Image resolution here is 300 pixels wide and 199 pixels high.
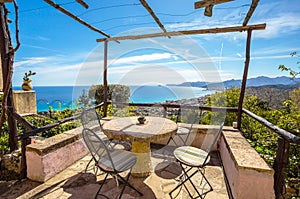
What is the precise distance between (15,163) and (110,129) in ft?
4.59

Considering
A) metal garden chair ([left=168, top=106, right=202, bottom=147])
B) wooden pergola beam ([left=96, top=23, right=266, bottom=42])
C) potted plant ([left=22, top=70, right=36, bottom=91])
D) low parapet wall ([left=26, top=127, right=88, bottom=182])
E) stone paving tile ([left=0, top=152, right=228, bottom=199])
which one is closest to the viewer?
stone paving tile ([left=0, top=152, right=228, bottom=199])

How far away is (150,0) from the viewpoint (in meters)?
2.38

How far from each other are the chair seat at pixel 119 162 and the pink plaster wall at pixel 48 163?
Result: 844mm

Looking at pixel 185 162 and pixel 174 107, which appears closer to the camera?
pixel 185 162

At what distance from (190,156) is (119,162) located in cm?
83

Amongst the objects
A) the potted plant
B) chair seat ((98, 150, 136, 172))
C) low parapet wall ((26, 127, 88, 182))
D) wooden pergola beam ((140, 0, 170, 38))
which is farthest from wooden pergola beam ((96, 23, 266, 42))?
the potted plant

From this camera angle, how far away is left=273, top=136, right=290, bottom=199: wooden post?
1530mm

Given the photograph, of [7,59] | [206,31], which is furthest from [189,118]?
[7,59]

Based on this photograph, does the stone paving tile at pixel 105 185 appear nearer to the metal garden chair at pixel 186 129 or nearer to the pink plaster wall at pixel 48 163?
the pink plaster wall at pixel 48 163

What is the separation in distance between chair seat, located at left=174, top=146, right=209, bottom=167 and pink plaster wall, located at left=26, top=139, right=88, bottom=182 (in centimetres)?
158

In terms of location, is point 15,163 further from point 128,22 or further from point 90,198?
point 128,22

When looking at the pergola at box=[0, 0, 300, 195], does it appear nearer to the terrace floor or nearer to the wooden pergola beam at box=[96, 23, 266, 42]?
the wooden pergola beam at box=[96, 23, 266, 42]

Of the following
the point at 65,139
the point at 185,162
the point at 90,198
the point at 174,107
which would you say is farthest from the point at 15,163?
the point at 174,107

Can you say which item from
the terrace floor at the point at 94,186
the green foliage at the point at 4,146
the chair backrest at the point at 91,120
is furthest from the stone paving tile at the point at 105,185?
the green foliage at the point at 4,146
